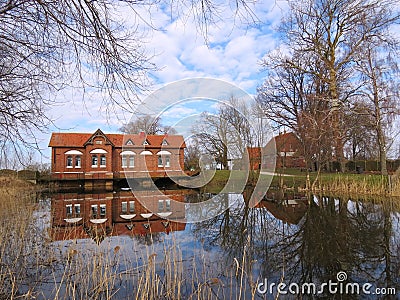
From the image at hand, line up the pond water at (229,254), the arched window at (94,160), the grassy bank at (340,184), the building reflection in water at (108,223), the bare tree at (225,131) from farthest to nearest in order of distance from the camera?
the arched window at (94,160) < the grassy bank at (340,184) < the building reflection in water at (108,223) < the bare tree at (225,131) < the pond water at (229,254)

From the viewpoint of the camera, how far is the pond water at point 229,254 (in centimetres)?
354

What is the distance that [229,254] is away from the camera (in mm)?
4984

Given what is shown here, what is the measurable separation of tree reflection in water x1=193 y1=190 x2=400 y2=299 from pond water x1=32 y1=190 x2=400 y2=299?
2cm

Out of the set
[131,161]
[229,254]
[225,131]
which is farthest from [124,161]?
[229,254]

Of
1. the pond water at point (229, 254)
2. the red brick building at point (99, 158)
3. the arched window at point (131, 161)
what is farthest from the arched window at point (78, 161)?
the pond water at point (229, 254)

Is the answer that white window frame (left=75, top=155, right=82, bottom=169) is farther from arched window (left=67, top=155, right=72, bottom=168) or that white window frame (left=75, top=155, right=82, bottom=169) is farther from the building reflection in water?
the building reflection in water

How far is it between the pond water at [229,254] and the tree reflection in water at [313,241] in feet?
0.06

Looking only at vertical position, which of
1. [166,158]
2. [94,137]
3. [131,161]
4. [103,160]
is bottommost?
[166,158]

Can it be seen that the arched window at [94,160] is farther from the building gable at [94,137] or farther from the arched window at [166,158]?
the arched window at [166,158]

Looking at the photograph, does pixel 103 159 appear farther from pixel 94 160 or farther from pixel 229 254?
pixel 229 254

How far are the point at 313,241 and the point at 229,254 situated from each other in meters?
1.96

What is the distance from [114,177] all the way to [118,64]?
926 inches

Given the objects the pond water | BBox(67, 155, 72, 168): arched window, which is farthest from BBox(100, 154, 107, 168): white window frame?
the pond water

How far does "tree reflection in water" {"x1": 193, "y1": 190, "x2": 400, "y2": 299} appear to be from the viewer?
4.16 metres
